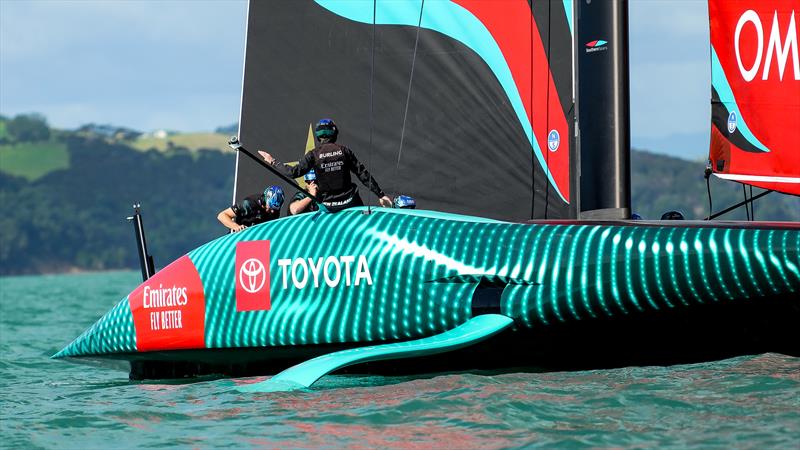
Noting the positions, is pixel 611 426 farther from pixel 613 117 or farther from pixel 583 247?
pixel 613 117

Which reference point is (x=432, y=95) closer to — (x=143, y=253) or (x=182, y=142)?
(x=143, y=253)

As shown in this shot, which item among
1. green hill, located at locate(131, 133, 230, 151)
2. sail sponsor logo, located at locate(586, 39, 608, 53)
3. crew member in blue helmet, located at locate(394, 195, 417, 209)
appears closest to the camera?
sail sponsor logo, located at locate(586, 39, 608, 53)

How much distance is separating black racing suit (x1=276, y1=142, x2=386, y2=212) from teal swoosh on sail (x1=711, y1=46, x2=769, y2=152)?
217 cm

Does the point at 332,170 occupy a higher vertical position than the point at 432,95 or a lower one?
lower

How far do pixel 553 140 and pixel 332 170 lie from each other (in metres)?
1.66

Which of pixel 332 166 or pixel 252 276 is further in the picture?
pixel 332 166

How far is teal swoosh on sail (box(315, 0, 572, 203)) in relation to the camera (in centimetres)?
883

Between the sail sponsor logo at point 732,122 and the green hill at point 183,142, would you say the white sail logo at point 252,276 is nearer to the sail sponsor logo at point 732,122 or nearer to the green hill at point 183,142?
the sail sponsor logo at point 732,122

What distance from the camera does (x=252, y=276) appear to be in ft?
24.4

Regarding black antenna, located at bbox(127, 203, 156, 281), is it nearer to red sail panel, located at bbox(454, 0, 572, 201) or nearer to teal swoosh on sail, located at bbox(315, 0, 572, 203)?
teal swoosh on sail, located at bbox(315, 0, 572, 203)

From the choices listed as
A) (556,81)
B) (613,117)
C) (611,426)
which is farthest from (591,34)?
(611,426)

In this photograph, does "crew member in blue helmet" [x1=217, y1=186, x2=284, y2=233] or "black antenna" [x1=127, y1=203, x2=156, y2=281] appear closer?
"crew member in blue helmet" [x1=217, y1=186, x2=284, y2=233]

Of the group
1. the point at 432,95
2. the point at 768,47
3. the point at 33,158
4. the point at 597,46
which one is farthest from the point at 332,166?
the point at 33,158

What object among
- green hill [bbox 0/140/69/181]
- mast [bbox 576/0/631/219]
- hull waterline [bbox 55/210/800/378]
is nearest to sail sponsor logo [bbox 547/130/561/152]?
mast [bbox 576/0/631/219]
